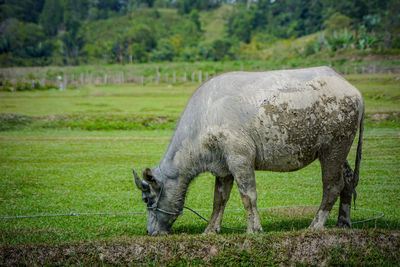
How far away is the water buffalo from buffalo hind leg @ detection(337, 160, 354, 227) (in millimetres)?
410

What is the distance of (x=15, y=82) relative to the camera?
4175 cm

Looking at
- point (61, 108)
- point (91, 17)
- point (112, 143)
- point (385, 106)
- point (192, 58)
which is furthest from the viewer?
point (91, 17)

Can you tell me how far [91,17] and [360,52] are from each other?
132162mm

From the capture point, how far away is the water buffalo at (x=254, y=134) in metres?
6.88

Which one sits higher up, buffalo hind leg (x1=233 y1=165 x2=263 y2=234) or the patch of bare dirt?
buffalo hind leg (x1=233 y1=165 x2=263 y2=234)

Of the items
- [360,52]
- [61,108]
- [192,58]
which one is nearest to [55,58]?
[192,58]

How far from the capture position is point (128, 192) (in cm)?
1193

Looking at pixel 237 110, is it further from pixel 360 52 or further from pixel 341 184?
pixel 360 52

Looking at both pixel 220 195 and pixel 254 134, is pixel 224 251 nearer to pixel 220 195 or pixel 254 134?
pixel 220 195

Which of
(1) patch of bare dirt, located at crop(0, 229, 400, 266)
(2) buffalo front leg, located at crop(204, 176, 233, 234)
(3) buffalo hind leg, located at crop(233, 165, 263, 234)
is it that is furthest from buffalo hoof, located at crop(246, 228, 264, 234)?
(2) buffalo front leg, located at crop(204, 176, 233, 234)

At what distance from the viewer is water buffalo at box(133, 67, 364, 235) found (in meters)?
6.88

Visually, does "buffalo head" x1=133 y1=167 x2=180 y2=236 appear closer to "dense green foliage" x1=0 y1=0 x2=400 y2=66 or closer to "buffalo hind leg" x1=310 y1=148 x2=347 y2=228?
"buffalo hind leg" x1=310 y1=148 x2=347 y2=228

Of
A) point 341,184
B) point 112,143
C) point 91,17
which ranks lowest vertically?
point 112,143

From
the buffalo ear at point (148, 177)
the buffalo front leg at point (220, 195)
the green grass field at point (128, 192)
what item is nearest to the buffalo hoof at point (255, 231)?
the green grass field at point (128, 192)
